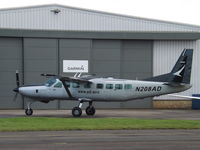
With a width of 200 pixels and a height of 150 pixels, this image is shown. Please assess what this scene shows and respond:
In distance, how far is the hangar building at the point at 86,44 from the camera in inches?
1586

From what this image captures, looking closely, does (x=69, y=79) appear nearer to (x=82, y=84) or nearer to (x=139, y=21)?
(x=82, y=84)

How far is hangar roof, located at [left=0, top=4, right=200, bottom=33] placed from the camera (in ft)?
134

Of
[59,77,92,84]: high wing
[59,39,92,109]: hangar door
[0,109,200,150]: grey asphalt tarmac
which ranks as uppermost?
[59,39,92,109]: hangar door

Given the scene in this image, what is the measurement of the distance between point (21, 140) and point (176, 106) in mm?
28909

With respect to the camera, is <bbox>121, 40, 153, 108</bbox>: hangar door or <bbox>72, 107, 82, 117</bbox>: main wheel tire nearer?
<bbox>72, 107, 82, 117</bbox>: main wheel tire

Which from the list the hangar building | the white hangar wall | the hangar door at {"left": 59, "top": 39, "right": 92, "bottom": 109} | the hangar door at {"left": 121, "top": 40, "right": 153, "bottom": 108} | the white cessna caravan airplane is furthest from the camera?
the white hangar wall

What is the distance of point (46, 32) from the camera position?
40.3 meters

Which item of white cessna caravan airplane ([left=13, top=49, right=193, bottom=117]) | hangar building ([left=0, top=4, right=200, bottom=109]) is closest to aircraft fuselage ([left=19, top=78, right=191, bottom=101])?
white cessna caravan airplane ([left=13, top=49, right=193, bottom=117])

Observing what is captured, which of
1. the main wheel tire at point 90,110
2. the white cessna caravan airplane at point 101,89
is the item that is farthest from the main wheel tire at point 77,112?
the main wheel tire at point 90,110

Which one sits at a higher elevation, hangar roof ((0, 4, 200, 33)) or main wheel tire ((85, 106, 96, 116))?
hangar roof ((0, 4, 200, 33))

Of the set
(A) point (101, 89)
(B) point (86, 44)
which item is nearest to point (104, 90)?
(A) point (101, 89)

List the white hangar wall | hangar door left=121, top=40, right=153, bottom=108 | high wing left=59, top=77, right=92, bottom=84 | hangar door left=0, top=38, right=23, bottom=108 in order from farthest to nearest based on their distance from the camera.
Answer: the white hangar wall
hangar door left=121, top=40, right=153, bottom=108
hangar door left=0, top=38, right=23, bottom=108
high wing left=59, top=77, right=92, bottom=84

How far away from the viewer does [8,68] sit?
40.2 metres

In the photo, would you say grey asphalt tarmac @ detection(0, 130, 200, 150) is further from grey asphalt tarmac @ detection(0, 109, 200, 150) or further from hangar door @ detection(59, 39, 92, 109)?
hangar door @ detection(59, 39, 92, 109)
